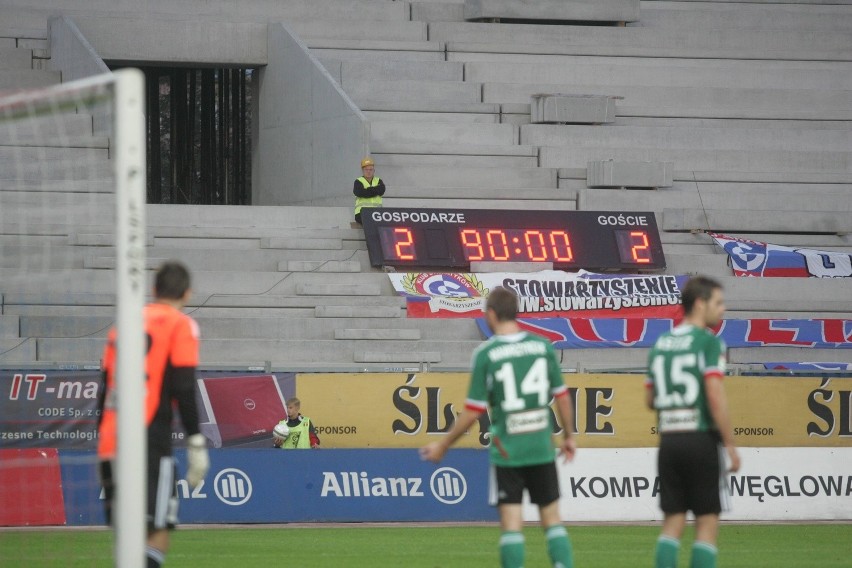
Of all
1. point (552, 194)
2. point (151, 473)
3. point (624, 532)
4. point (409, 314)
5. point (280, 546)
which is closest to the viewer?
point (151, 473)

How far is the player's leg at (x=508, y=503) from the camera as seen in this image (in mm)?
9078

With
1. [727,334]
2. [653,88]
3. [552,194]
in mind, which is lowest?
[727,334]

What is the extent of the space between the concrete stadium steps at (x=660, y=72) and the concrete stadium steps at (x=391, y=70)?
0.38 metres

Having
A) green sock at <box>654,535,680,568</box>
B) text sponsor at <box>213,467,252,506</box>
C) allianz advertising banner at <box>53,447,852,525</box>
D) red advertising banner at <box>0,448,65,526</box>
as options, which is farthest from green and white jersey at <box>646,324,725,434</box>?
text sponsor at <box>213,467,252,506</box>

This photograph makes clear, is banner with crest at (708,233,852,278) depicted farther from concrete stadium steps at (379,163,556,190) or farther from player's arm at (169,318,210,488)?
player's arm at (169,318,210,488)

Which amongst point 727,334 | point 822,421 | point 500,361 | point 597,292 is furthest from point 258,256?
point 500,361

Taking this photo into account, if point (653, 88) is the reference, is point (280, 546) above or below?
below

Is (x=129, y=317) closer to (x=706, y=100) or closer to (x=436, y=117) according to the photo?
(x=436, y=117)

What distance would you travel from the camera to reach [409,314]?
24172 millimetres

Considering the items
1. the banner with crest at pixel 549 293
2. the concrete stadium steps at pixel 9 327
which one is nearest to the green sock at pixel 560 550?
the concrete stadium steps at pixel 9 327

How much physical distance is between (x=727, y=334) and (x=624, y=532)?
25.8 ft

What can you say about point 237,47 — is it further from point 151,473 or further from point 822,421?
point 151,473

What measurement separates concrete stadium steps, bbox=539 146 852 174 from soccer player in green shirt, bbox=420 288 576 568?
63.4 feet

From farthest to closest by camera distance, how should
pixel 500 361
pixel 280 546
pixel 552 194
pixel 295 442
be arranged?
pixel 552 194 < pixel 295 442 < pixel 280 546 < pixel 500 361
